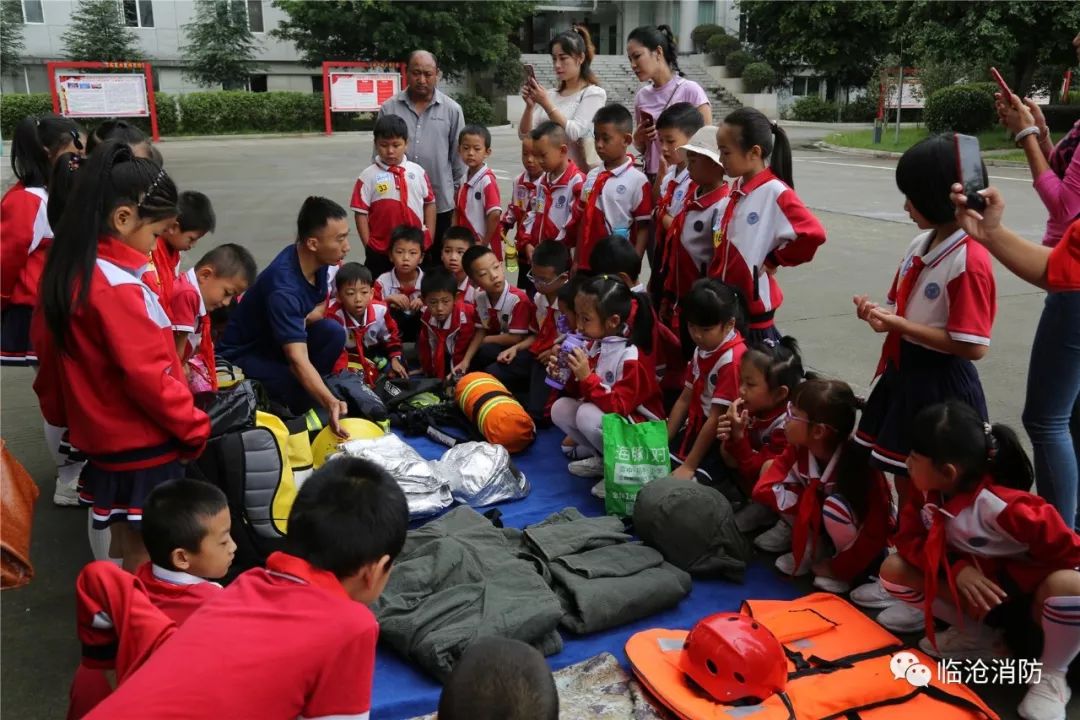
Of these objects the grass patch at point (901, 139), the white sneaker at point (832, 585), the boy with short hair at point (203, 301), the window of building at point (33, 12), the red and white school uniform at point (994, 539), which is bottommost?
the white sneaker at point (832, 585)

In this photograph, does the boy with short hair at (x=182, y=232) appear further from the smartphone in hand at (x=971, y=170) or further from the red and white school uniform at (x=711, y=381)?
the smartphone in hand at (x=971, y=170)

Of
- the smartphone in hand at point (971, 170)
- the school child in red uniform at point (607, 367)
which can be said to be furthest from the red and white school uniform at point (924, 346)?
the school child in red uniform at point (607, 367)

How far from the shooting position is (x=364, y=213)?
5789mm

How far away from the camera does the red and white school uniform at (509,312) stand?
5.12 m

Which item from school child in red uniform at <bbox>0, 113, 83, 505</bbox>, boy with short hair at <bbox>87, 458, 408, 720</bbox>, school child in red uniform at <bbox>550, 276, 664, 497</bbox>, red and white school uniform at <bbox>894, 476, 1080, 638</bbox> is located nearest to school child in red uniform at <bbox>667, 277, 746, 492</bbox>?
school child in red uniform at <bbox>550, 276, 664, 497</bbox>

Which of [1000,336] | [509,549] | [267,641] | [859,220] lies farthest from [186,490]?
[859,220]

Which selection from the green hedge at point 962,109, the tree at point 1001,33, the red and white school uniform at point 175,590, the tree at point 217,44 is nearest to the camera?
the red and white school uniform at point 175,590

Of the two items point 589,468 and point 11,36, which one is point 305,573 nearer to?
point 589,468

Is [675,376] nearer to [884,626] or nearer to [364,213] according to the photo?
[884,626]

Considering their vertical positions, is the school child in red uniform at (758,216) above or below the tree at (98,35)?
below

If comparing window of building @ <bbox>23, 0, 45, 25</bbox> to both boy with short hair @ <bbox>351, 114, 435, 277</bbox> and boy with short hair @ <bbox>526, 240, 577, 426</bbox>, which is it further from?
boy with short hair @ <bbox>526, 240, 577, 426</bbox>

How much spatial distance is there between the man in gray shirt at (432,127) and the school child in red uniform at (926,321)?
12.4 ft

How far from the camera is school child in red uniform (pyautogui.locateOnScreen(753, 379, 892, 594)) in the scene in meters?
3.07

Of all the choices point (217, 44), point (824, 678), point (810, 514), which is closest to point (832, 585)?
point (810, 514)
